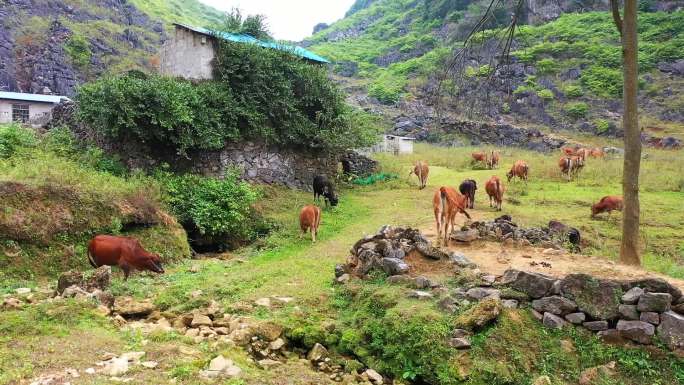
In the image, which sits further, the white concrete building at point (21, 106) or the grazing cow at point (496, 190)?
the white concrete building at point (21, 106)

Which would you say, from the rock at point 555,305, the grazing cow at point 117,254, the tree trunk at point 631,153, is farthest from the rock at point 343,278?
the tree trunk at point 631,153

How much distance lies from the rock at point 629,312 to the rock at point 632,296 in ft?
0.18

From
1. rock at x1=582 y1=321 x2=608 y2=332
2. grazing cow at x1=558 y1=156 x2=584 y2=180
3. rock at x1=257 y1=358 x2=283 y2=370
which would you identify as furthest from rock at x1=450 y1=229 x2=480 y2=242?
grazing cow at x1=558 y1=156 x2=584 y2=180

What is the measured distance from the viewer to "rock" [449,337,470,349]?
5.31 metres

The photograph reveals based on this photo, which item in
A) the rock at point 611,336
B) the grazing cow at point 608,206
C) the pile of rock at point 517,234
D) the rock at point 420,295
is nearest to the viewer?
the rock at point 611,336

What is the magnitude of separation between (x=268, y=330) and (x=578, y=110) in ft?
128

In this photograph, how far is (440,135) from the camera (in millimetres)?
38750

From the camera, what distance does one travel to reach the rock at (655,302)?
5.14 metres

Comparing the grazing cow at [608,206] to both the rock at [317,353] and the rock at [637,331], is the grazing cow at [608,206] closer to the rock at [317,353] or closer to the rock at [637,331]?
the rock at [637,331]

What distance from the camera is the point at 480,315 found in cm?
555

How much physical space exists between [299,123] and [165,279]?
981 centimetres

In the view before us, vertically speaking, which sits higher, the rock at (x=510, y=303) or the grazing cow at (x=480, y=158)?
the grazing cow at (x=480, y=158)

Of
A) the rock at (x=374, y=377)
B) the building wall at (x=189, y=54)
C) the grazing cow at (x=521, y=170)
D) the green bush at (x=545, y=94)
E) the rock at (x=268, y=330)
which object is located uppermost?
the green bush at (x=545, y=94)

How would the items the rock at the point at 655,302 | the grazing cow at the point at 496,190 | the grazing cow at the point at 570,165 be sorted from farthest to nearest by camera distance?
the grazing cow at the point at 570,165 → the grazing cow at the point at 496,190 → the rock at the point at 655,302
